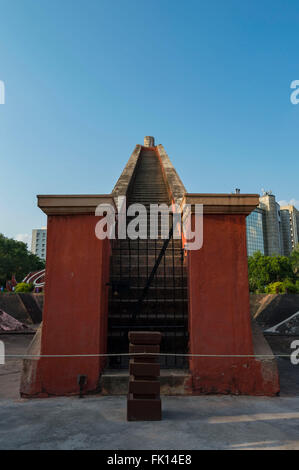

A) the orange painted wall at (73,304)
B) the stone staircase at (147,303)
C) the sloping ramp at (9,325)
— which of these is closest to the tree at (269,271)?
the sloping ramp at (9,325)

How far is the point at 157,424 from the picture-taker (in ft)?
9.57

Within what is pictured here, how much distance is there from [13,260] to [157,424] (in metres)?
44.3

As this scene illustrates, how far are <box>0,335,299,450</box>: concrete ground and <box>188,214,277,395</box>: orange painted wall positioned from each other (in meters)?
0.24

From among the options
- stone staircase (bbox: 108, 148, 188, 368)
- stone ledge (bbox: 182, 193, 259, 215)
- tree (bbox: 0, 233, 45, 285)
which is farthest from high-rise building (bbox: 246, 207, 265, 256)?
stone ledge (bbox: 182, 193, 259, 215)

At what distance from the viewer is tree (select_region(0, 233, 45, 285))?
4238 centimetres

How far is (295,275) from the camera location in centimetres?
4300

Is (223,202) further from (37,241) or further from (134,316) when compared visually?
(37,241)

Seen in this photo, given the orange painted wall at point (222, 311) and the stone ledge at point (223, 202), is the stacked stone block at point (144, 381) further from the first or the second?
the stone ledge at point (223, 202)

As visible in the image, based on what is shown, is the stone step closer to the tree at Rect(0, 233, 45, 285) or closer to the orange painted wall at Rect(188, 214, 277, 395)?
the orange painted wall at Rect(188, 214, 277, 395)

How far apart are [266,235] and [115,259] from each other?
4125 inches

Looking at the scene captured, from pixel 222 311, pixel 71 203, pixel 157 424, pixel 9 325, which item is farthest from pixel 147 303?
pixel 9 325

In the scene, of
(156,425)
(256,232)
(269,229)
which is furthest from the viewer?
(269,229)
